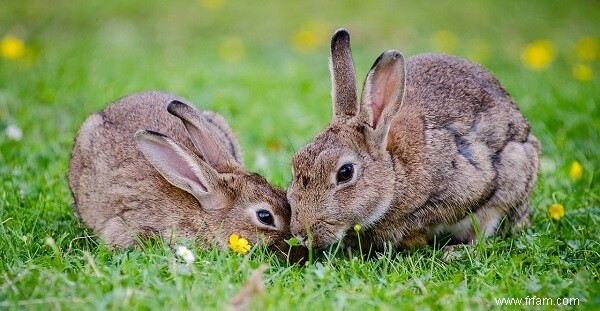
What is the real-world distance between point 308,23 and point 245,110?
5.04 meters

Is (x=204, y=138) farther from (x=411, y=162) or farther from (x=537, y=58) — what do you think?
(x=537, y=58)

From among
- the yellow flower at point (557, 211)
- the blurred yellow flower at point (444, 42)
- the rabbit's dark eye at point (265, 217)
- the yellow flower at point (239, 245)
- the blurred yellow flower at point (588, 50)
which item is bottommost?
the yellow flower at point (557, 211)

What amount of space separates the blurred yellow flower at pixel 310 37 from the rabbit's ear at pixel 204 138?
5367 millimetres

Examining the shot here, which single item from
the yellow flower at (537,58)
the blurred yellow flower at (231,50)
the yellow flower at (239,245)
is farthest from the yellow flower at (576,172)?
the blurred yellow flower at (231,50)

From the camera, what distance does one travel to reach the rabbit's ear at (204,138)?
17.3 feet

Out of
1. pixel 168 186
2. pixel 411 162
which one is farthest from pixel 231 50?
pixel 411 162

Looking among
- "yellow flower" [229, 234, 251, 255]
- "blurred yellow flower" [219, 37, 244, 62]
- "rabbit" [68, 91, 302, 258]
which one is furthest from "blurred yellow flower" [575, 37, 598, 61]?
"yellow flower" [229, 234, 251, 255]

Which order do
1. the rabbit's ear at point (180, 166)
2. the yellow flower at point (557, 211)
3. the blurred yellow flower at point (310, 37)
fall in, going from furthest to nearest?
the blurred yellow flower at point (310, 37)
the yellow flower at point (557, 211)
the rabbit's ear at point (180, 166)

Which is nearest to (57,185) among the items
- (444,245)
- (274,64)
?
(444,245)

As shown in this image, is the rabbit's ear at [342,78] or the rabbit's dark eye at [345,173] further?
the rabbit's ear at [342,78]

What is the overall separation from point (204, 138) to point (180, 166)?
306 millimetres

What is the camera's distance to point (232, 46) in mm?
11172

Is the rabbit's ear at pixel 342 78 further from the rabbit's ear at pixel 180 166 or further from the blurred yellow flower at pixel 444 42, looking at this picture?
the blurred yellow flower at pixel 444 42

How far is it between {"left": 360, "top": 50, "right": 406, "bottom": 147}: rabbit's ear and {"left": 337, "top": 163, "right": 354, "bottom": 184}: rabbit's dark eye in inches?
13.3
